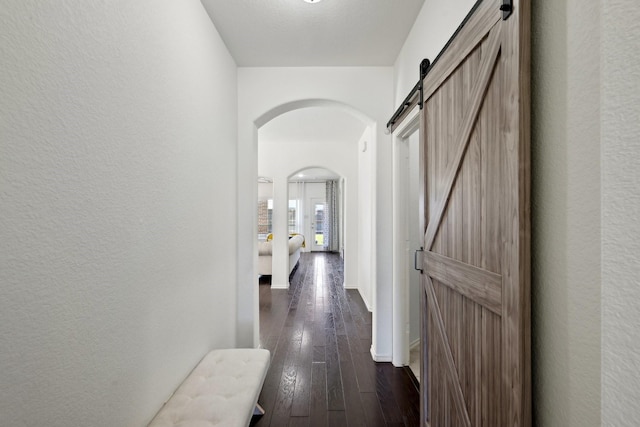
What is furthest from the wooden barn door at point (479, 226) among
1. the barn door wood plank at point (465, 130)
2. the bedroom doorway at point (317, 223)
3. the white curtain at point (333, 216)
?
the bedroom doorway at point (317, 223)

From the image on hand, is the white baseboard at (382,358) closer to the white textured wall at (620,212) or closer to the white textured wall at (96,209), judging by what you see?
the white textured wall at (96,209)

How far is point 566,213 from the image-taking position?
832mm

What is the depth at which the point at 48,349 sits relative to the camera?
813mm

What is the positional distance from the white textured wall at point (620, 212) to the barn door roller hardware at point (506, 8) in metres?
0.38

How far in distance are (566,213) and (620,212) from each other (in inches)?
10.0

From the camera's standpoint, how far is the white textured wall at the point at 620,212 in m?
0.57

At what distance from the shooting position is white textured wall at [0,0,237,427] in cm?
74

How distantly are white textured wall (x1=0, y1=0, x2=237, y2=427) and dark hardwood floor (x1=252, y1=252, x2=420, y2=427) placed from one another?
2.81 ft

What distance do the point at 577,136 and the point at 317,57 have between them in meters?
2.28

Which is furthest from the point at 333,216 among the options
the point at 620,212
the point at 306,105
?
the point at 620,212

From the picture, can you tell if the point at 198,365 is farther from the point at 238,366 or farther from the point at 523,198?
the point at 523,198

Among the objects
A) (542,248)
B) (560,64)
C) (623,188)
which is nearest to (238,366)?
(542,248)

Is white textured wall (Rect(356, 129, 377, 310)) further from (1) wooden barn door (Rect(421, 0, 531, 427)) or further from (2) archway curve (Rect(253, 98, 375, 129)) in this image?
(1) wooden barn door (Rect(421, 0, 531, 427))

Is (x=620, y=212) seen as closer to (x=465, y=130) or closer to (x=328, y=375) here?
(x=465, y=130)
